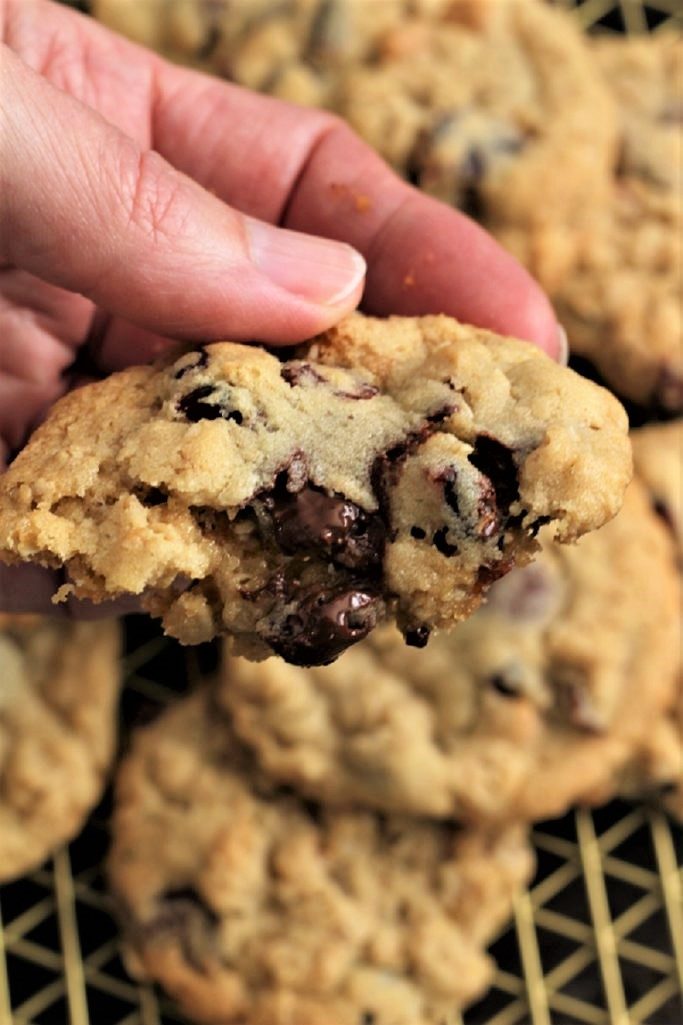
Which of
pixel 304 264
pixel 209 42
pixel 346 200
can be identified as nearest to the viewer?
pixel 304 264

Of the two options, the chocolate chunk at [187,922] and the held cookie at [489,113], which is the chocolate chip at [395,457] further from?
the chocolate chunk at [187,922]

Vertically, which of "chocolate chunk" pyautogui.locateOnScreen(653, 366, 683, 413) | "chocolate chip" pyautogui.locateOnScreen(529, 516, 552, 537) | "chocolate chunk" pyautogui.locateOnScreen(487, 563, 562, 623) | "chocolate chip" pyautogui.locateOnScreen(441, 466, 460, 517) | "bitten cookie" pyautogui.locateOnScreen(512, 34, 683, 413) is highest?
"chocolate chip" pyautogui.locateOnScreen(441, 466, 460, 517)

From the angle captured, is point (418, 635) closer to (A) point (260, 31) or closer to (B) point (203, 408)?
(B) point (203, 408)

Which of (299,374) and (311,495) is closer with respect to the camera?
(311,495)

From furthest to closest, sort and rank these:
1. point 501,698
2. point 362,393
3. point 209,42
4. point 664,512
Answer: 1. point 209,42
2. point 664,512
3. point 501,698
4. point 362,393

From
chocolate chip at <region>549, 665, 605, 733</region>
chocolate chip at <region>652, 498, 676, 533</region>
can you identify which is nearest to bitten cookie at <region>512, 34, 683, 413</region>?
chocolate chip at <region>652, 498, 676, 533</region>

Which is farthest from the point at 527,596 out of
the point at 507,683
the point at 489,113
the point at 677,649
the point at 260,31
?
the point at 260,31

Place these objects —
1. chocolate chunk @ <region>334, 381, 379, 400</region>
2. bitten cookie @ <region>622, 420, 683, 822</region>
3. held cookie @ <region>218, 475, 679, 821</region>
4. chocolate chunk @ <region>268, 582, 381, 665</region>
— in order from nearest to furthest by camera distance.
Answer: chocolate chunk @ <region>268, 582, 381, 665</region>, chocolate chunk @ <region>334, 381, 379, 400</region>, held cookie @ <region>218, 475, 679, 821</region>, bitten cookie @ <region>622, 420, 683, 822</region>

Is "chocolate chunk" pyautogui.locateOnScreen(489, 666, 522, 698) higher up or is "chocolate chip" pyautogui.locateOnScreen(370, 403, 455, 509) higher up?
"chocolate chip" pyautogui.locateOnScreen(370, 403, 455, 509)

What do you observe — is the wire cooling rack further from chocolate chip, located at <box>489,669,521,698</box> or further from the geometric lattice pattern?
chocolate chip, located at <box>489,669,521,698</box>
